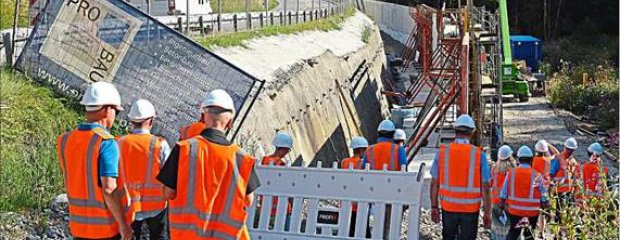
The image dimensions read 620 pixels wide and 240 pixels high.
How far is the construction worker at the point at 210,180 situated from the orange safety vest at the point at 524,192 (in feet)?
15.9

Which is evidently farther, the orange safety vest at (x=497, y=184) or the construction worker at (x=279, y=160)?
the orange safety vest at (x=497, y=184)

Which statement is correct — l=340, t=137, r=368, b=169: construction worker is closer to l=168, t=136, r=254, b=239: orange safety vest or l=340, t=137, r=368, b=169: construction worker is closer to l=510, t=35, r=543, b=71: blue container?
l=168, t=136, r=254, b=239: orange safety vest

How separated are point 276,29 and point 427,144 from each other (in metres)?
6.78

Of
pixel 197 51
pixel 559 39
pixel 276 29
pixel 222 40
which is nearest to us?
pixel 197 51

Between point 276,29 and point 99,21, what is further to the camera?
point 276,29

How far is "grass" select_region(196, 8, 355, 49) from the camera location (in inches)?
778

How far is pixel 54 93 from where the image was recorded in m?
12.7

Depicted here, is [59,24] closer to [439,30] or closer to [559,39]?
[439,30]

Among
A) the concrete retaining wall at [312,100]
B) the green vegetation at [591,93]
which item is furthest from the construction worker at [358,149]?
the green vegetation at [591,93]

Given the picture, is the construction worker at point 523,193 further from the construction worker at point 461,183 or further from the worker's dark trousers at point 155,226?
the worker's dark trousers at point 155,226

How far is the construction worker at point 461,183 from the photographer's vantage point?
345 inches

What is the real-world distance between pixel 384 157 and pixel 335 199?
1.32 metres

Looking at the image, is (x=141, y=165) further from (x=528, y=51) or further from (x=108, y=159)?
(x=528, y=51)

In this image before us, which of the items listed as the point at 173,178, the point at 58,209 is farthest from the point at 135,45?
the point at 173,178
